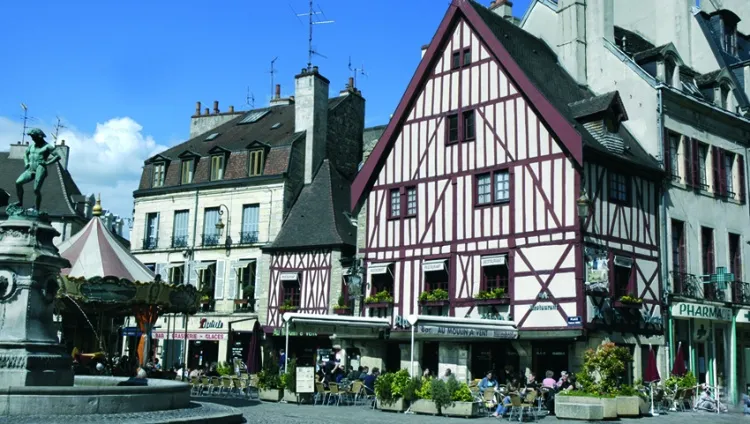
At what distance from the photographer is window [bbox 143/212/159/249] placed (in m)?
35.2

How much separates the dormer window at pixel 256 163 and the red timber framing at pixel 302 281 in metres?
3.80

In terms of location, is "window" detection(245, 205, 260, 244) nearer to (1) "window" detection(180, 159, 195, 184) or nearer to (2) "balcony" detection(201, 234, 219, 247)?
(2) "balcony" detection(201, 234, 219, 247)

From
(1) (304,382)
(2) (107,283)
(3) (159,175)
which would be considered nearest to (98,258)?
(2) (107,283)

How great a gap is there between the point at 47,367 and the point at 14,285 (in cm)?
138

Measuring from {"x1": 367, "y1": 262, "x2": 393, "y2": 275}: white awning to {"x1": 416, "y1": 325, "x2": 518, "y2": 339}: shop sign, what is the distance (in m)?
5.53

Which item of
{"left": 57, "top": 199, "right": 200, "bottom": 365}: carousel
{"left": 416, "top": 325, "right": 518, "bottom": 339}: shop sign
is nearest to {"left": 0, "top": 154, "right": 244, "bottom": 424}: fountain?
{"left": 57, "top": 199, "right": 200, "bottom": 365}: carousel

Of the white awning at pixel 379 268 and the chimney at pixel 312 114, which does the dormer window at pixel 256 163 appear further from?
the white awning at pixel 379 268

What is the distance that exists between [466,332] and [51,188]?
30059 mm

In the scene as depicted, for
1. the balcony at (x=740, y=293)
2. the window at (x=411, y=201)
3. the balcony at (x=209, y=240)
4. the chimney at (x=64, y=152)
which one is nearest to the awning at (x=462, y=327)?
the window at (x=411, y=201)

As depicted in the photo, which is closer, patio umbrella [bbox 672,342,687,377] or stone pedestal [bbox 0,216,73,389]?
stone pedestal [bbox 0,216,73,389]

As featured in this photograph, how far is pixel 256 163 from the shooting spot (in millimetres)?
33281

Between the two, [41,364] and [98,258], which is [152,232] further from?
[41,364]

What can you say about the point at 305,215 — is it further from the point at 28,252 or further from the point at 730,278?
the point at 28,252

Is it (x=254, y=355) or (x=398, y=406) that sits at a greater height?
(x=254, y=355)
